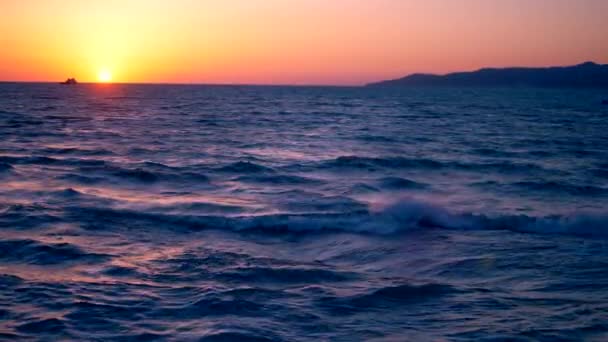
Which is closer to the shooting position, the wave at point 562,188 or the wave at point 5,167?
the wave at point 562,188

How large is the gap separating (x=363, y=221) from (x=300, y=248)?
94.7 inches

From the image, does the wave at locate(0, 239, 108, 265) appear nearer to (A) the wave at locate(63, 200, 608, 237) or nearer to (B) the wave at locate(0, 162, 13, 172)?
(A) the wave at locate(63, 200, 608, 237)

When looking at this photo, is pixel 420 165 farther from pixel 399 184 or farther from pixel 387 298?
pixel 387 298

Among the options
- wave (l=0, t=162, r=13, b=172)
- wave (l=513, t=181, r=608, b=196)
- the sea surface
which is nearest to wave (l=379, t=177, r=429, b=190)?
the sea surface

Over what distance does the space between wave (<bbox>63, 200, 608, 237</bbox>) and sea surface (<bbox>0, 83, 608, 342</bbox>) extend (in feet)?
0.18

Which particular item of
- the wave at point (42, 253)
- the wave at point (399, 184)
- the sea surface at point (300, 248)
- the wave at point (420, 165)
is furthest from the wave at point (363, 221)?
the wave at point (420, 165)

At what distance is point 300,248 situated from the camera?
950cm

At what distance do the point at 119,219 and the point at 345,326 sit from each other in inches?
258

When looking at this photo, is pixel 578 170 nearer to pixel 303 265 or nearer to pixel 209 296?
pixel 303 265

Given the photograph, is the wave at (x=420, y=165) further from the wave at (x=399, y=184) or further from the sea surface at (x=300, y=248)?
the wave at (x=399, y=184)

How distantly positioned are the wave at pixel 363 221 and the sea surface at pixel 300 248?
0.06 m

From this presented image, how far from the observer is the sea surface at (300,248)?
20.1 feet

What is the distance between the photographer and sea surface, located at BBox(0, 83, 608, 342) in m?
6.12

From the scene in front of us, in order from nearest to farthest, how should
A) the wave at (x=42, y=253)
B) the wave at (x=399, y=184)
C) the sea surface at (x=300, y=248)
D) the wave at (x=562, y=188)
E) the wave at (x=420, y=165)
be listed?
1. the sea surface at (x=300, y=248)
2. the wave at (x=42, y=253)
3. the wave at (x=562, y=188)
4. the wave at (x=399, y=184)
5. the wave at (x=420, y=165)
